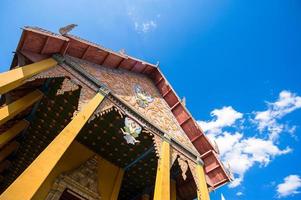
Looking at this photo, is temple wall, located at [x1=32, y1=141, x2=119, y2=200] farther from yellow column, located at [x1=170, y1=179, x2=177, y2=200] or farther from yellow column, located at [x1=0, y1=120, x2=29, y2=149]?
yellow column, located at [x1=170, y1=179, x2=177, y2=200]

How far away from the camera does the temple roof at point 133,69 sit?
7527mm

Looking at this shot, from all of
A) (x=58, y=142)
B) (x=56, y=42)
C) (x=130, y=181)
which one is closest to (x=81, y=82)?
(x=56, y=42)

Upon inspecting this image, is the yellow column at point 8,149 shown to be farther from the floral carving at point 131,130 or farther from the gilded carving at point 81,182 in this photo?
the floral carving at point 131,130

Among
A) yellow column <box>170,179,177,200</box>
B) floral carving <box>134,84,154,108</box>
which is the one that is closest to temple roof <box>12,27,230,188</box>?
floral carving <box>134,84,154,108</box>

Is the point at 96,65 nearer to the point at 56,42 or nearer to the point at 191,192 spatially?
the point at 56,42

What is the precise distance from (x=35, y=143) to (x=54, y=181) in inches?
85.2

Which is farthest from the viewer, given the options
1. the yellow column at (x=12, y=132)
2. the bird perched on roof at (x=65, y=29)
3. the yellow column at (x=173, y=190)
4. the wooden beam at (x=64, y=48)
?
the yellow column at (x=173, y=190)

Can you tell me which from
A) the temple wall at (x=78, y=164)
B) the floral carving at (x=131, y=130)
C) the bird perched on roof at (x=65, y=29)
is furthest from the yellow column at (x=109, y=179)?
the bird perched on roof at (x=65, y=29)

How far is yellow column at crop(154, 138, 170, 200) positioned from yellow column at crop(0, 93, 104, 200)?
8.87 ft

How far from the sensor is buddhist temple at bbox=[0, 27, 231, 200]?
24.5 feet

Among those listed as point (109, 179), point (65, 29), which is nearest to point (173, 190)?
point (109, 179)

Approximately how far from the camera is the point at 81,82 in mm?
8039

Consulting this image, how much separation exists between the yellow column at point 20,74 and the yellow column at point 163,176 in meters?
4.46

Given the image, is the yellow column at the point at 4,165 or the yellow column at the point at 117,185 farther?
the yellow column at the point at 4,165
